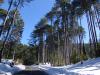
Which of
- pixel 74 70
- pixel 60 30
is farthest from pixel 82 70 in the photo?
pixel 60 30

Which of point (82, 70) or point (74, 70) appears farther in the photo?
point (74, 70)

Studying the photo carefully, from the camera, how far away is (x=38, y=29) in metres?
95.7

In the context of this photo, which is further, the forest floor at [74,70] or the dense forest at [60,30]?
the dense forest at [60,30]

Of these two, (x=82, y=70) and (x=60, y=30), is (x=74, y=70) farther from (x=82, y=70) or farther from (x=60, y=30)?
(x=60, y=30)

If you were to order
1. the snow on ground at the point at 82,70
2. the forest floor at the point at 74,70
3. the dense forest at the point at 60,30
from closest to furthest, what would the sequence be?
1. the snow on ground at the point at 82,70
2. the forest floor at the point at 74,70
3. the dense forest at the point at 60,30

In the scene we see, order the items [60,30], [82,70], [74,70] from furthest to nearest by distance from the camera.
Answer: [60,30] → [74,70] → [82,70]

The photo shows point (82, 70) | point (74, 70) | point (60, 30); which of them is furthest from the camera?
point (60, 30)

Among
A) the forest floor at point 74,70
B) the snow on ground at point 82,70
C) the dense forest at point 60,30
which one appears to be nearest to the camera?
the snow on ground at point 82,70

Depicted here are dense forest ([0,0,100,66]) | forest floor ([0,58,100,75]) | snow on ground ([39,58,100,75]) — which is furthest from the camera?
dense forest ([0,0,100,66])

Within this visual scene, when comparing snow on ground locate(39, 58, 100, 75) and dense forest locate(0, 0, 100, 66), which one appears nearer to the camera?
snow on ground locate(39, 58, 100, 75)

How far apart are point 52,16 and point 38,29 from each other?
22.8 metres

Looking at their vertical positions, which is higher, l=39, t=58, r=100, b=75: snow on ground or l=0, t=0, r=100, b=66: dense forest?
l=0, t=0, r=100, b=66: dense forest

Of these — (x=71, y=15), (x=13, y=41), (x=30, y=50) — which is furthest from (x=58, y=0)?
(x=30, y=50)

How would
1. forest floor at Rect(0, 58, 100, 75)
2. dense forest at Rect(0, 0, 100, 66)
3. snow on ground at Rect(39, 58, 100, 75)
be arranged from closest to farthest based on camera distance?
snow on ground at Rect(39, 58, 100, 75) < forest floor at Rect(0, 58, 100, 75) < dense forest at Rect(0, 0, 100, 66)
